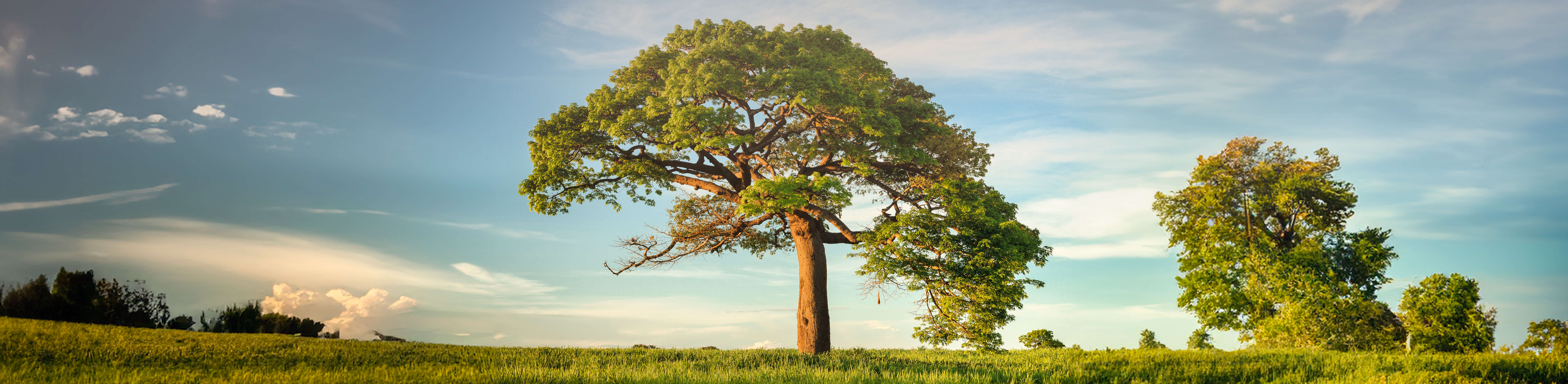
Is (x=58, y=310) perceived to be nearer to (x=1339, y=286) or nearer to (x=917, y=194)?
(x=917, y=194)

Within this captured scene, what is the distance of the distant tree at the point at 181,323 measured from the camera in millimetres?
21891

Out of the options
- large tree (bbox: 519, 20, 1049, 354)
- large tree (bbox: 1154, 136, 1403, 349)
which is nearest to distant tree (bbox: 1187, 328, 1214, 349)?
large tree (bbox: 1154, 136, 1403, 349)

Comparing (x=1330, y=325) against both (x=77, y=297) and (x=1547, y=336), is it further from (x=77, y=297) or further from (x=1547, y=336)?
(x=77, y=297)

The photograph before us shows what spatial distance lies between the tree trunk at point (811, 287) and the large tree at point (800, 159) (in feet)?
0.13

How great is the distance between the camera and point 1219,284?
28.2m

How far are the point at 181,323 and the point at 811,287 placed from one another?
19.7 m

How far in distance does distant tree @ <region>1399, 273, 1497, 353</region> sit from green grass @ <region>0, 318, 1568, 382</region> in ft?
28.7

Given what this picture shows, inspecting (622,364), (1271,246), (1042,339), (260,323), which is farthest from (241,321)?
(1271,246)

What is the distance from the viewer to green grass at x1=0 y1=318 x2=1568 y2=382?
10914 millimetres

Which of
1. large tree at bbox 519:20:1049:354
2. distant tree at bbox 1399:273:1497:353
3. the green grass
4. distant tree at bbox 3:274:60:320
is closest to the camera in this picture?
the green grass

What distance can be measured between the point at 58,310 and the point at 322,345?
457 inches

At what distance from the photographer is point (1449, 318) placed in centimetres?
2539

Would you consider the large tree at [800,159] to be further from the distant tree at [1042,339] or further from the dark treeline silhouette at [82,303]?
the dark treeline silhouette at [82,303]

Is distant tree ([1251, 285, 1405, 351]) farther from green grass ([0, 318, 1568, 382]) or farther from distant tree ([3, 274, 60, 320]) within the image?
distant tree ([3, 274, 60, 320])
